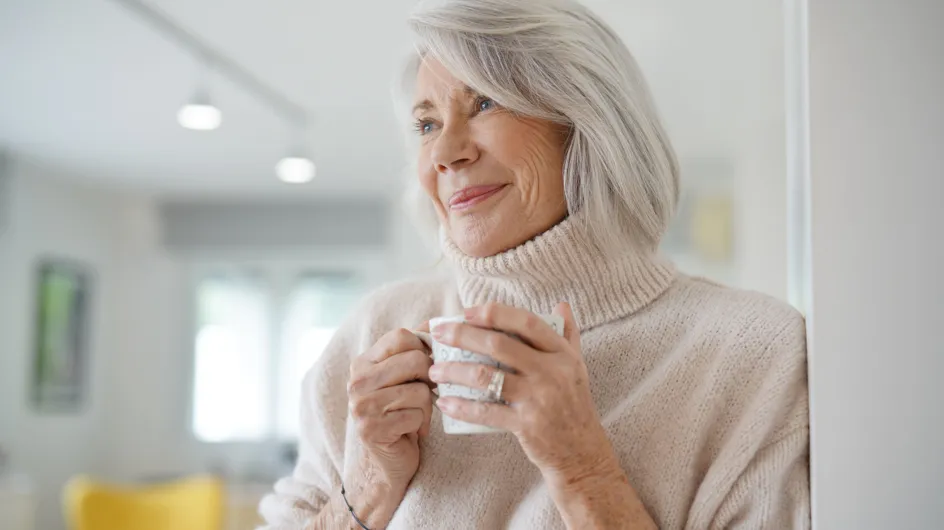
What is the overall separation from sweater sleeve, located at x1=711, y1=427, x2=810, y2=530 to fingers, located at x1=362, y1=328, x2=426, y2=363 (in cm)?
30

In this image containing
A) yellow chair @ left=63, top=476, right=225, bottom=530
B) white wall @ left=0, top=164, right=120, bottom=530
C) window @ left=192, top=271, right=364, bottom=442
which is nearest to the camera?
yellow chair @ left=63, top=476, right=225, bottom=530

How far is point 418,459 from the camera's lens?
33.4 inches

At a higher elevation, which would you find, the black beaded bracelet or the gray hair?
the gray hair

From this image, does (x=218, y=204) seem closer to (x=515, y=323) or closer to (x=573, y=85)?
(x=573, y=85)

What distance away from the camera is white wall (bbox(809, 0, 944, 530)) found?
600mm

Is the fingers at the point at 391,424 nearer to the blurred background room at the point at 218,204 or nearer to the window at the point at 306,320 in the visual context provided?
the blurred background room at the point at 218,204

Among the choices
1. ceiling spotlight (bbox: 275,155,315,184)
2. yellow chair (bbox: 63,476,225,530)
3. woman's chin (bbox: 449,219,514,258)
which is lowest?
yellow chair (bbox: 63,476,225,530)

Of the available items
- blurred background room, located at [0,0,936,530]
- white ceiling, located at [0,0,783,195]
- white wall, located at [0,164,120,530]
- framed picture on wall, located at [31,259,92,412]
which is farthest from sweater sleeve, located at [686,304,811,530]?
framed picture on wall, located at [31,259,92,412]

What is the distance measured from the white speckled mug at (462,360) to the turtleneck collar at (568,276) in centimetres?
15

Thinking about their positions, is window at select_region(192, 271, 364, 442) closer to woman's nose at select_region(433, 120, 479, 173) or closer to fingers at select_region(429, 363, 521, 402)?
woman's nose at select_region(433, 120, 479, 173)

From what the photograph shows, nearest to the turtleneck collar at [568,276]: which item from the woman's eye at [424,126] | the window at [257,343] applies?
the woman's eye at [424,126]

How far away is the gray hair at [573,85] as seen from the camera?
2.68ft

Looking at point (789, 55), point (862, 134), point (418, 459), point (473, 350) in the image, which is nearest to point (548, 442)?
point (473, 350)

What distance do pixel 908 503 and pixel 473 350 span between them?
31 cm
